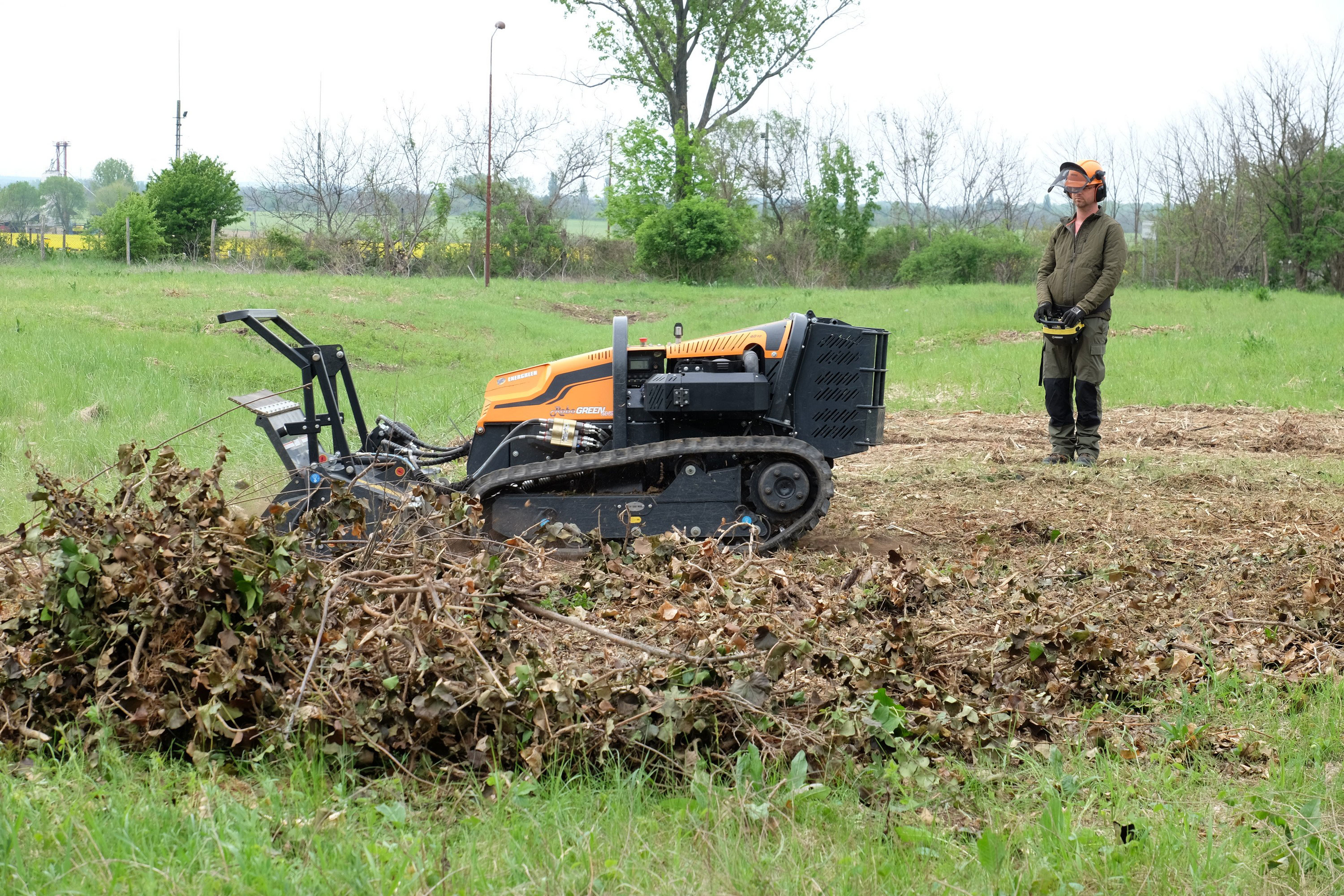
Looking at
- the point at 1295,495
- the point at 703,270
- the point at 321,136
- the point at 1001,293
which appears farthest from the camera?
the point at 321,136

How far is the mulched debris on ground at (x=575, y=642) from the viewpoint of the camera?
304 centimetres

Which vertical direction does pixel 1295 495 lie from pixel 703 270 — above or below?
below

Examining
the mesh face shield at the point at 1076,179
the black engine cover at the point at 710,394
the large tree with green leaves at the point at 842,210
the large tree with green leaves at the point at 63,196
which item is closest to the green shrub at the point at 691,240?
the large tree with green leaves at the point at 842,210

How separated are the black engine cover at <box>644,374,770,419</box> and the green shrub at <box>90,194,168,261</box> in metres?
32.1

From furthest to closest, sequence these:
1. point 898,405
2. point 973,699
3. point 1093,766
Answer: point 898,405, point 973,699, point 1093,766

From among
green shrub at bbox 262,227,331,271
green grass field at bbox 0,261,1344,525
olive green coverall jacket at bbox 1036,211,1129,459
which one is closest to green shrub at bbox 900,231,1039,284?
green grass field at bbox 0,261,1344,525

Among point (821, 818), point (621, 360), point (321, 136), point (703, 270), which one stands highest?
point (321, 136)

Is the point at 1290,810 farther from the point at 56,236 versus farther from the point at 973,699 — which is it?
the point at 56,236

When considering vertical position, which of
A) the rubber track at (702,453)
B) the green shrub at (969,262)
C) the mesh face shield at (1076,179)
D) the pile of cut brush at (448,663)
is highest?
the green shrub at (969,262)

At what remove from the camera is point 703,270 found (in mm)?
38250

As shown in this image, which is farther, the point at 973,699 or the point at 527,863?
the point at 973,699

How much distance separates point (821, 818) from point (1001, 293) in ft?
75.6

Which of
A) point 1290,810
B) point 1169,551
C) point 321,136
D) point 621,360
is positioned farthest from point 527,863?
point 321,136

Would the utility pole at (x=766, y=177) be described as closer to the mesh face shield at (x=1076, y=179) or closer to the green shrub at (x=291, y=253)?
the green shrub at (x=291, y=253)
